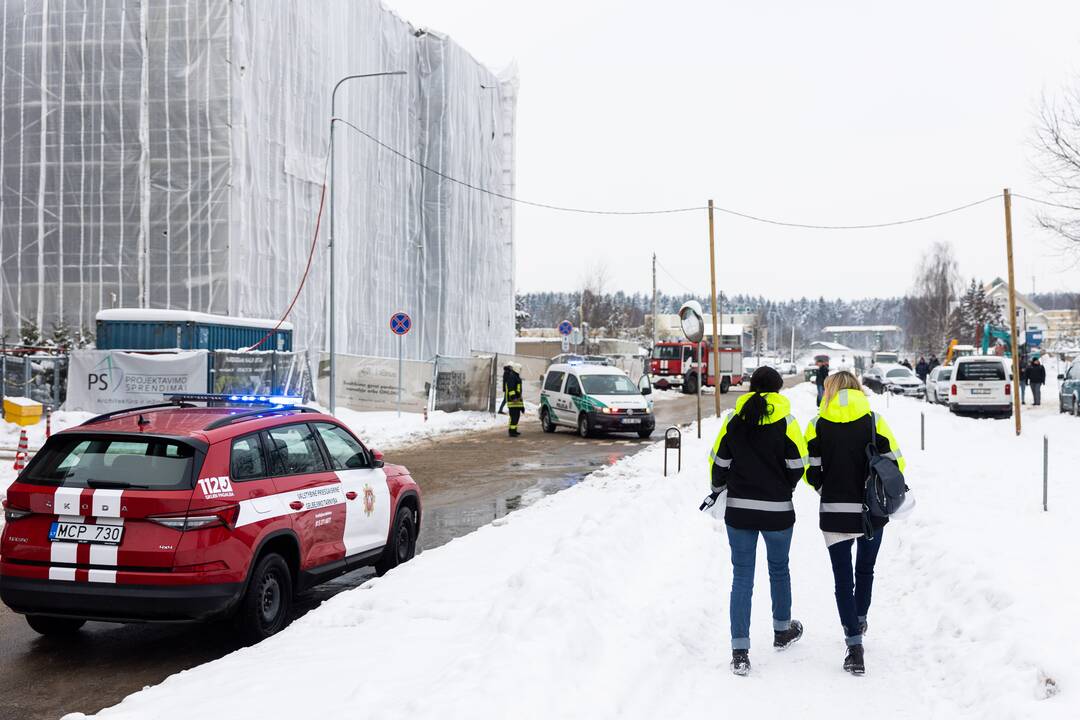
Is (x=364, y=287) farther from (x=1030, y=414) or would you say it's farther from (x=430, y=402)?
(x=1030, y=414)

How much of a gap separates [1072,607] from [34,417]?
17.5 metres

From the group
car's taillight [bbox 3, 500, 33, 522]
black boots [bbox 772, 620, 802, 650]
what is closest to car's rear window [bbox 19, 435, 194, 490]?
car's taillight [bbox 3, 500, 33, 522]

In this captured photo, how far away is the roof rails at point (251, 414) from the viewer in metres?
6.44

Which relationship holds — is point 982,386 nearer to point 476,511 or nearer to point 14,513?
point 476,511

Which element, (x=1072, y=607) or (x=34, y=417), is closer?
(x=1072, y=607)

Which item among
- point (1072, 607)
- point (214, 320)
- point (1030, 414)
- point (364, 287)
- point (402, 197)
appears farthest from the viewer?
point (402, 197)

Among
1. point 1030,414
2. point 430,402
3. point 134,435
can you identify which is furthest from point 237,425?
point 1030,414

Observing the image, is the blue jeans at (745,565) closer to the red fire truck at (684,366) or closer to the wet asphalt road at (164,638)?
the wet asphalt road at (164,638)

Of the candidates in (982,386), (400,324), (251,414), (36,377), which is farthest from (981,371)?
(251,414)

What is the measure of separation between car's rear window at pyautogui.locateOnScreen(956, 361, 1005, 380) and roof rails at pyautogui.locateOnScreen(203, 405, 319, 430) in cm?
2683

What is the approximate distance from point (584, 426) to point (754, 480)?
57.6 ft

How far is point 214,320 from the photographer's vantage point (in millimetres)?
22156

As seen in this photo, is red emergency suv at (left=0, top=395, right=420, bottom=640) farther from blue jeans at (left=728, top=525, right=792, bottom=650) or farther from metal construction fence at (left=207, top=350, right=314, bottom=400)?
metal construction fence at (left=207, top=350, right=314, bottom=400)

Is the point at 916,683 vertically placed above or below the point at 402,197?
A: below
